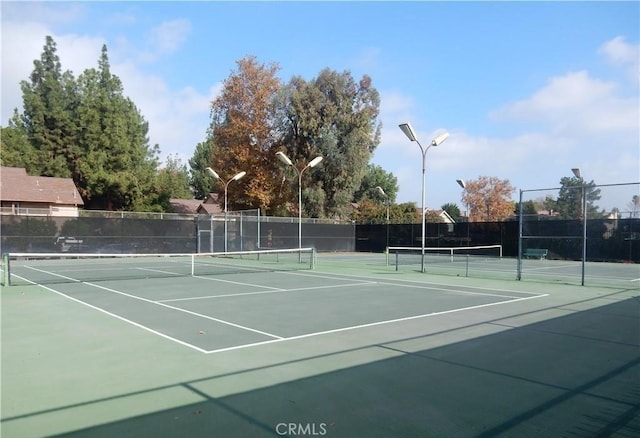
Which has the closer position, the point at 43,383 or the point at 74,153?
the point at 43,383

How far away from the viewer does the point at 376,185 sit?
7544 centimetres

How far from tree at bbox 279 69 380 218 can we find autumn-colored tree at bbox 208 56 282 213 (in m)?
1.49

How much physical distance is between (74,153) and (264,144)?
17.7 m

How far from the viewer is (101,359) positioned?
6199 mm

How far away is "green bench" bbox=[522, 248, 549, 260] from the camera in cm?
2952

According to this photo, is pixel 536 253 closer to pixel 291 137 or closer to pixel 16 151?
pixel 291 137

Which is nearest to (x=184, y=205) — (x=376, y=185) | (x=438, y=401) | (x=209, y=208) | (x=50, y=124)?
(x=209, y=208)

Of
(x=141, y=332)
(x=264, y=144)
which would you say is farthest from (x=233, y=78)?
(x=141, y=332)

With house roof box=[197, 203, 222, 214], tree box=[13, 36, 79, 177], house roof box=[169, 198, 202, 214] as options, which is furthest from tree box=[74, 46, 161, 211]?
house roof box=[197, 203, 222, 214]

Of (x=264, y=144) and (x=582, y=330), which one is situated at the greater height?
(x=264, y=144)

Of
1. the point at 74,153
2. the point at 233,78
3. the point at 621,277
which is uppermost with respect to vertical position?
the point at 233,78

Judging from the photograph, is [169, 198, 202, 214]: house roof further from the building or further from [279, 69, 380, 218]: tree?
[279, 69, 380, 218]: tree

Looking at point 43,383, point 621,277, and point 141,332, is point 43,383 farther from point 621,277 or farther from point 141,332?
point 621,277

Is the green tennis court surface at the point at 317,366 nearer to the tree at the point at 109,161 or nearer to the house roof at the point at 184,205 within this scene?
the tree at the point at 109,161
